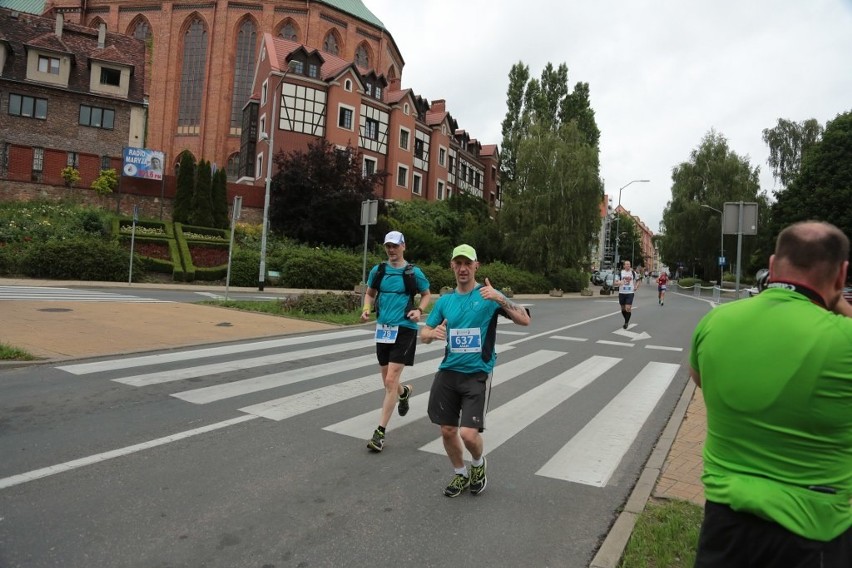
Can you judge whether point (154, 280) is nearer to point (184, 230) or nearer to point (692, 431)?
point (184, 230)

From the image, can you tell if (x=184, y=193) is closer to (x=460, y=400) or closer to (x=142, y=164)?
(x=142, y=164)

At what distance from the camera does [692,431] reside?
5824 mm

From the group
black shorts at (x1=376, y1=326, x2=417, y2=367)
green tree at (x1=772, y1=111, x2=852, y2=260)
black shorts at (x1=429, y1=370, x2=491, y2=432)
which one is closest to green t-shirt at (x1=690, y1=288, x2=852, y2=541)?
black shorts at (x1=429, y1=370, x2=491, y2=432)

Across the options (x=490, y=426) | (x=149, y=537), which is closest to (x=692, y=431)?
(x=490, y=426)

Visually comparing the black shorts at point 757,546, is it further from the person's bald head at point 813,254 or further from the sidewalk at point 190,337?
the sidewalk at point 190,337

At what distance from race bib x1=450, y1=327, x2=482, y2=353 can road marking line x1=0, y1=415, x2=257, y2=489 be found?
8.71ft

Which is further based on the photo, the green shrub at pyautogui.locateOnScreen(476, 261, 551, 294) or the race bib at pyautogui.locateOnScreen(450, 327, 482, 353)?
the green shrub at pyautogui.locateOnScreen(476, 261, 551, 294)

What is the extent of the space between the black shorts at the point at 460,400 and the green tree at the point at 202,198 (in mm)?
33608

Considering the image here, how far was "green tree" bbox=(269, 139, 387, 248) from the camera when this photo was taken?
32.2 meters

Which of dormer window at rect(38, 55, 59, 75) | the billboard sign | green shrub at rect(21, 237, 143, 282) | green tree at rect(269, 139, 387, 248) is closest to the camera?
green shrub at rect(21, 237, 143, 282)

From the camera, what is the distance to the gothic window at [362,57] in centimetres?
5649

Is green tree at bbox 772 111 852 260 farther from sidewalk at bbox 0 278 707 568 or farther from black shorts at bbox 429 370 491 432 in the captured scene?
black shorts at bbox 429 370 491 432

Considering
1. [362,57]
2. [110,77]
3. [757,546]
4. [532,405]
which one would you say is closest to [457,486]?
[757,546]

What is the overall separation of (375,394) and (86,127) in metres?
40.6
